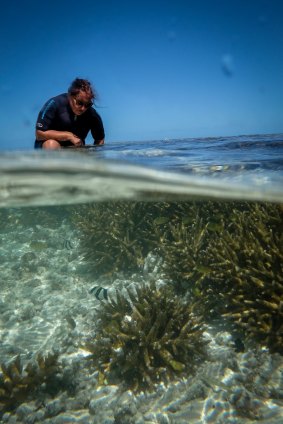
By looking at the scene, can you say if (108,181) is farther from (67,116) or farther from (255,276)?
(255,276)

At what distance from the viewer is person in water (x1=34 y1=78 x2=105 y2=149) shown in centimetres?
723

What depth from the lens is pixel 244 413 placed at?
5.26 metres

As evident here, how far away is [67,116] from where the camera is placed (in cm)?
773

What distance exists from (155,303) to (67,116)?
5309 mm

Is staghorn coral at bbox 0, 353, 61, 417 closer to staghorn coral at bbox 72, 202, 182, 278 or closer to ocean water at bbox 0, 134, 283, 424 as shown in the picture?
ocean water at bbox 0, 134, 283, 424

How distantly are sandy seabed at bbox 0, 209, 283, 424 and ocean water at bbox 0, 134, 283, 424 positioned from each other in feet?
0.07

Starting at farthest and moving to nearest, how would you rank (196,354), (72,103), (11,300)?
1. (11,300)
2. (72,103)
3. (196,354)

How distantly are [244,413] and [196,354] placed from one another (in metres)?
1.35

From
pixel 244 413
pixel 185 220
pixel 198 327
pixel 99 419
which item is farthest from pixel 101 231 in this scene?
pixel 244 413

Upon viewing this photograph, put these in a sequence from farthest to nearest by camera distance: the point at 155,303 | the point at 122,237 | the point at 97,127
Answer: the point at 122,237, the point at 97,127, the point at 155,303

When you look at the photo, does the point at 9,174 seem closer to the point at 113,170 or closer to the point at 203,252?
the point at 113,170

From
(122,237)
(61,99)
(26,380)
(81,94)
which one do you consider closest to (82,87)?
(81,94)

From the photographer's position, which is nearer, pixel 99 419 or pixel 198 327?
pixel 99 419

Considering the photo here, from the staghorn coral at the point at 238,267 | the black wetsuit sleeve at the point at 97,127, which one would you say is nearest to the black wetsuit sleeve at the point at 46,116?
the black wetsuit sleeve at the point at 97,127
